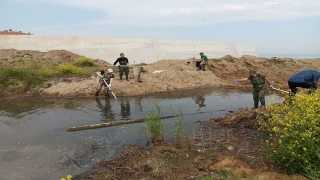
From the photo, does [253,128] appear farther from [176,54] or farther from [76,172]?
[176,54]

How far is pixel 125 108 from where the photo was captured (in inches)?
408

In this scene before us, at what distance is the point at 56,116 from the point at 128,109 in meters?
2.49

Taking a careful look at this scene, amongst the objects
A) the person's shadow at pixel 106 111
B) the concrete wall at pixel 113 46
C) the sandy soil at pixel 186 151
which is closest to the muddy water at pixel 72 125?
the person's shadow at pixel 106 111

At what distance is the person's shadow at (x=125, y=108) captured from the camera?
929 cm

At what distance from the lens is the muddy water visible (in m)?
5.57

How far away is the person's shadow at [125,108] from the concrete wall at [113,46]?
1326 centimetres

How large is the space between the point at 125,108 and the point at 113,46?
16.1 metres

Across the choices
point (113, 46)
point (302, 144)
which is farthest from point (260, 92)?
point (113, 46)

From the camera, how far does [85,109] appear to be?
10.2 meters

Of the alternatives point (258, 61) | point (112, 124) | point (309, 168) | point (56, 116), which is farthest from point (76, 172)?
point (258, 61)

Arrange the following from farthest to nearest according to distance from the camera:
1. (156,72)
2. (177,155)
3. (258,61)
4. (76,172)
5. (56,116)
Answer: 1. (258,61)
2. (156,72)
3. (56,116)
4. (177,155)
5. (76,172)

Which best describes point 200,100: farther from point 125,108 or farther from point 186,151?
point 186,151

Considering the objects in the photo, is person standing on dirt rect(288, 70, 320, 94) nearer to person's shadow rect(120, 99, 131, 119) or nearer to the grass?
person's shadow rect(120, 99, 131, 119)

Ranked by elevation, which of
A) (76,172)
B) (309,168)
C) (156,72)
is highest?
(156,72)
